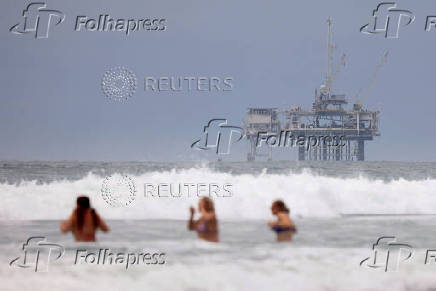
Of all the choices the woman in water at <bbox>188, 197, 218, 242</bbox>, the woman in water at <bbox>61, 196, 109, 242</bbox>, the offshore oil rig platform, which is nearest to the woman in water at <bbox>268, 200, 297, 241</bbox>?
the woman in water at <bbox>188, 197, 218, 242</bbox>

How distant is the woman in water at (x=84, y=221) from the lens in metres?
11.1

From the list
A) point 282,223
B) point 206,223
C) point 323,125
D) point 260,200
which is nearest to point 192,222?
point 206,223

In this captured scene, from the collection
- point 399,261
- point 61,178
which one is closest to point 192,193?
point 61,178

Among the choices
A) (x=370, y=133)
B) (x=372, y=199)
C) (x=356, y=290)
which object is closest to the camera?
(x=356, y=290)

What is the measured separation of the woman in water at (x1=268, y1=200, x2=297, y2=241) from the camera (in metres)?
11.4

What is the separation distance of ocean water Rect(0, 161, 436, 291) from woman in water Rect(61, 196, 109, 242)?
36cm

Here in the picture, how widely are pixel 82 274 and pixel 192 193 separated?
15.8 m

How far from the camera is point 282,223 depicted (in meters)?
11.7

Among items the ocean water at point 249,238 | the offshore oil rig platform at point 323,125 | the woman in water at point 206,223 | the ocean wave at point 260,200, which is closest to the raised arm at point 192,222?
the woman in water at point 206,223

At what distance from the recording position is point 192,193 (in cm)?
2570

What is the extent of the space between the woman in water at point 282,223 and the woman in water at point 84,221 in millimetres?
3061

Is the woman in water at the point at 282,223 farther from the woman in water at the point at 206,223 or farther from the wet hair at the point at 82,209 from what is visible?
the wet hair at the point at 82,209

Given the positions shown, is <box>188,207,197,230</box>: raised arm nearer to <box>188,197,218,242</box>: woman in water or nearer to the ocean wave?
<box>188,197,218,242</box>: woman in water

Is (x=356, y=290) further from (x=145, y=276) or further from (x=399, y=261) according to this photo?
(x=145, y=276)
